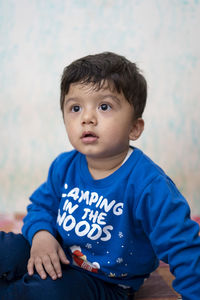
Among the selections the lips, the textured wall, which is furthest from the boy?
the textured wall

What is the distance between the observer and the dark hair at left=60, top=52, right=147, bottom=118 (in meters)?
0.90

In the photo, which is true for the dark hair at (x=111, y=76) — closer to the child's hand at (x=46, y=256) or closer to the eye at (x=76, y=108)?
the eye at (x=76, y=108)

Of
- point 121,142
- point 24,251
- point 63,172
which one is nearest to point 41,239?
point 24,251

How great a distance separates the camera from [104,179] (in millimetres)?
933

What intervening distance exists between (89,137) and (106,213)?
183 millimetres

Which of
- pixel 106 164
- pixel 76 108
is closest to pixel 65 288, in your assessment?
pixel 106 164

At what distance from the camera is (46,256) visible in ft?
2.99

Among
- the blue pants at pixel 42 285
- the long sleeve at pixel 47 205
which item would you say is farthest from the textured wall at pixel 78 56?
the blue pants at pixel 42 285

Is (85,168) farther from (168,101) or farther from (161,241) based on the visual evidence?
(168,101)

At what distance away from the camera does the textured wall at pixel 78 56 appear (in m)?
1.76

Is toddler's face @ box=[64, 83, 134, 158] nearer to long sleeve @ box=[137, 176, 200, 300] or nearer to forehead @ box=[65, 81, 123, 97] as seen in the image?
forehead @ box=[65, 81, 123, 97]

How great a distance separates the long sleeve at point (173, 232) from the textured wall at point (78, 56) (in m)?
0.95

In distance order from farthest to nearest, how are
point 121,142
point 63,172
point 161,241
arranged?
point 63,172, point 121,142, point 161,241

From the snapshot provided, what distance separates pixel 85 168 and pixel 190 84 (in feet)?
3.17
